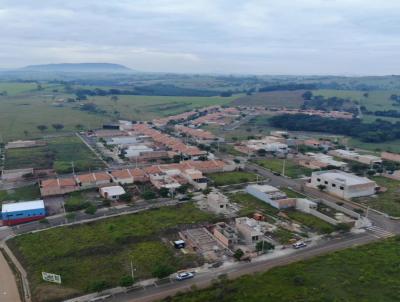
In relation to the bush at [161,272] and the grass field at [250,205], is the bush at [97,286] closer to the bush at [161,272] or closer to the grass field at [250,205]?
the bush at [161,272]

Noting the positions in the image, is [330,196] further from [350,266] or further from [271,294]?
[271,294]

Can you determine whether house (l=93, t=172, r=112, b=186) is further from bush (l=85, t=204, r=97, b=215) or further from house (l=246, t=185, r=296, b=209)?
house (l=246, t=185, r=296, b=209)

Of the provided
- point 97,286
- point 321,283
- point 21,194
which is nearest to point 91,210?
point 21,194

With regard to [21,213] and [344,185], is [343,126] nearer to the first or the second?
[344,185]

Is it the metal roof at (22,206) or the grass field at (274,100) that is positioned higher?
the grass field at (274,100)

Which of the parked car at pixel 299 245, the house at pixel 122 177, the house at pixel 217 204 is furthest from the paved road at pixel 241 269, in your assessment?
the house at pixel 122 177

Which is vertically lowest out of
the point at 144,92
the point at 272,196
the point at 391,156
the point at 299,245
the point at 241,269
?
the point at 241,269

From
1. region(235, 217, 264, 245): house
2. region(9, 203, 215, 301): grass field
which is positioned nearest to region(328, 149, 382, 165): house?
region(235, 217, 264, 245): house
